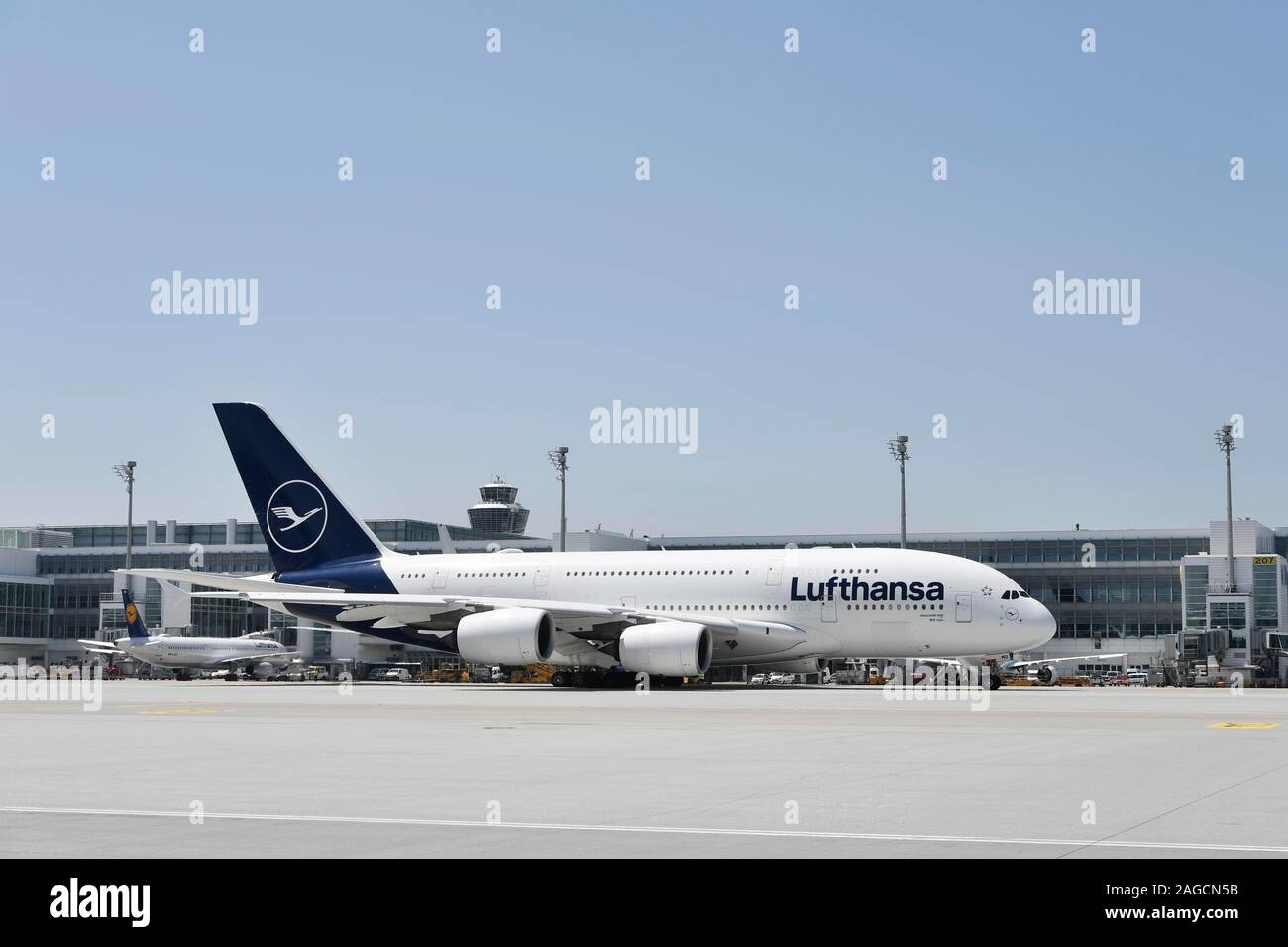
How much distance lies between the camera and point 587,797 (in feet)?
A: 52.9

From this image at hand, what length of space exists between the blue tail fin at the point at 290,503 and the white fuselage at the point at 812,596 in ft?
19.5

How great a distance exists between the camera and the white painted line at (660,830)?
12055 mm

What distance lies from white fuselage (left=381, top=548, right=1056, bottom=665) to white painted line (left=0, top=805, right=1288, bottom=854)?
4123 centimetres

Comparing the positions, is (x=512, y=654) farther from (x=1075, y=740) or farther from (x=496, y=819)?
(x=496, y=819)

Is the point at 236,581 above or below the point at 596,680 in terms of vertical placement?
above

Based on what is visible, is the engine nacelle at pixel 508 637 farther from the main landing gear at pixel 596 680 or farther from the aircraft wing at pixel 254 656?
the aircraft wing at pixel 254 656

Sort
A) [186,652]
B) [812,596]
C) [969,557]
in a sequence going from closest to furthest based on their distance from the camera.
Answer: [812,596], [186,652], [969,557]

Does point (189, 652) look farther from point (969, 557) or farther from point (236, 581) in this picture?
point (969, 557)

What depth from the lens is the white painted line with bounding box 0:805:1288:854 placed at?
12.1 meters

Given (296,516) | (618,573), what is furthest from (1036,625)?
(296,516)

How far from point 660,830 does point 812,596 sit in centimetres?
4254

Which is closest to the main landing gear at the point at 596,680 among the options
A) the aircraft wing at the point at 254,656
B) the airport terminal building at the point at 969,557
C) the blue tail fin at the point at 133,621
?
the airport terminal building at the point at 969,557

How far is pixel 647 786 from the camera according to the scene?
17406mm
